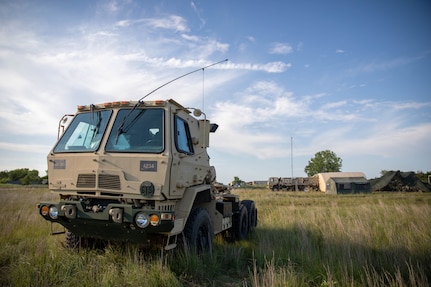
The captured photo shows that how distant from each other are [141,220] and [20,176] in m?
64.9

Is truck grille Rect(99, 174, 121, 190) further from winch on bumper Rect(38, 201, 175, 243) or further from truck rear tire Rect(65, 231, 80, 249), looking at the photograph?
truck rear tire Rect(65, 231, 80, 249)

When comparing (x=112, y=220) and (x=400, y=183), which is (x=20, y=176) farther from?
(x=112, y=220)

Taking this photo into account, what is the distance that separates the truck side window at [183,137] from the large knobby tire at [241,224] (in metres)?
3.17

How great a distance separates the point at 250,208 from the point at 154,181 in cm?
517

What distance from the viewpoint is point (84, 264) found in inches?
180

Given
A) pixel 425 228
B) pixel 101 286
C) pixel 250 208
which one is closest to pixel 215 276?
pixel 101 286

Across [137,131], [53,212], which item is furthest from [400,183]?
[53,212]

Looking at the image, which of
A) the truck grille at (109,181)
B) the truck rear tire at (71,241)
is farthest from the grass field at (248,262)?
the truck grille at (109,181)

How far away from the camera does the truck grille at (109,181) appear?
4.39m

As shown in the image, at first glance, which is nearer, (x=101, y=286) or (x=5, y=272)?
(x=101, y=286)

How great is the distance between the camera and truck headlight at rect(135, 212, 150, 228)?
3.98 meters

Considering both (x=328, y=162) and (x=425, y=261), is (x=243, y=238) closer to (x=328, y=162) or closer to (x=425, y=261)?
(x=425, y=261)

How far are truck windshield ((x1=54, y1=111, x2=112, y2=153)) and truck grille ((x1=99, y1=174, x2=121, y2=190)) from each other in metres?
0.53

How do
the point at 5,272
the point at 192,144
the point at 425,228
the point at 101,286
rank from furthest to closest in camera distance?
the point at 425,228, the point at 192,144, the point at 5,272, the point at 101,286
